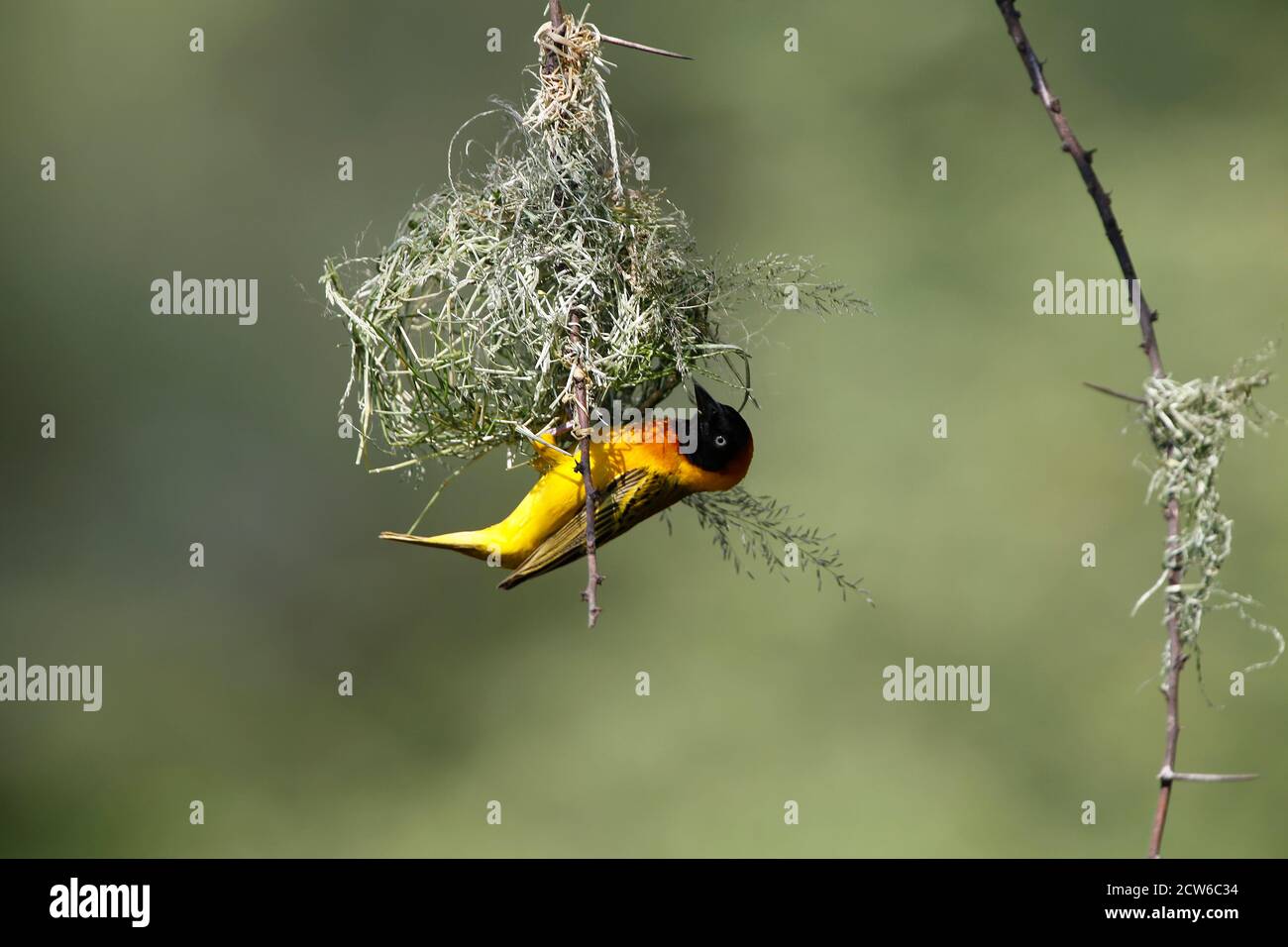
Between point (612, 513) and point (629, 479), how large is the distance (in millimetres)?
97

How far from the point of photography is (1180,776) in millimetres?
1739

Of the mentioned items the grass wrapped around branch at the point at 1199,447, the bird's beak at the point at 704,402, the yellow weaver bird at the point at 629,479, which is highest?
the bird's beak at the point at 704,402

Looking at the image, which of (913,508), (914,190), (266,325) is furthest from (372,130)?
(913,508)

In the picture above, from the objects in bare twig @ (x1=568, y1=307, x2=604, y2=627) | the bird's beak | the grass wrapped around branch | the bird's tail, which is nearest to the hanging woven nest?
bare twig @ (x1=568, y1=307, x2=604, y2=627)

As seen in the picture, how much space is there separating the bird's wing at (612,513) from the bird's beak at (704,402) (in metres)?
0.19

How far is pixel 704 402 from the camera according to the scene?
10.5ft

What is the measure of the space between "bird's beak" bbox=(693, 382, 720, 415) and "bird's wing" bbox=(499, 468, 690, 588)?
193mm

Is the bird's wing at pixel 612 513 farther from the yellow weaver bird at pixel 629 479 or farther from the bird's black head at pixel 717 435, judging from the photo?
the bird's black head at pixel 717 435

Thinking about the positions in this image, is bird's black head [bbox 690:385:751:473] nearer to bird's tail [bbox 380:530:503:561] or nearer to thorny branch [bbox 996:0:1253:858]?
bird's tail [bbox 380:530:503:561]

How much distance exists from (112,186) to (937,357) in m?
5.45

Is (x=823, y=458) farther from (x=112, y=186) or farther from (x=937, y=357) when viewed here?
(x=112, y=186)

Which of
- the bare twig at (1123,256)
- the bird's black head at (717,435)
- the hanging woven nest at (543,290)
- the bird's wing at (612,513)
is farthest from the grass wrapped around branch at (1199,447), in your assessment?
the bird's wing at (612,513)

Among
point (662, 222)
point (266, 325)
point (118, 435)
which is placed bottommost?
point (662, 222)

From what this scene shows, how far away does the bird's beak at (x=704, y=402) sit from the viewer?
3.20 meters
